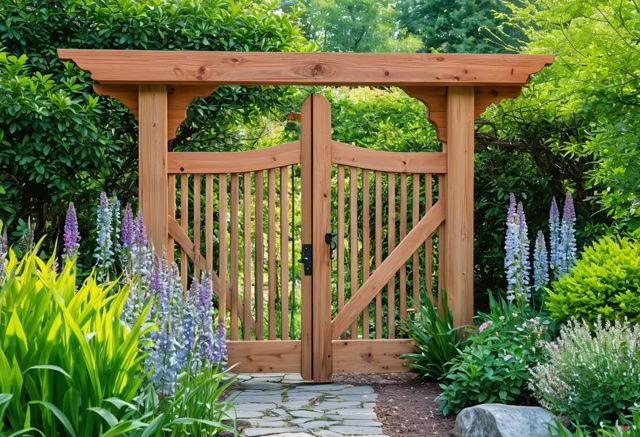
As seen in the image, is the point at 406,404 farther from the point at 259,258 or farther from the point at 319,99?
the point at 319,99

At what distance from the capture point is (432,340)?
21.9 feet

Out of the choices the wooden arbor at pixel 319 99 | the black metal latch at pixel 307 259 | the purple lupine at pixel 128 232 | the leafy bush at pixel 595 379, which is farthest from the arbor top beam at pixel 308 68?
the leafy bush at pixel 595 379

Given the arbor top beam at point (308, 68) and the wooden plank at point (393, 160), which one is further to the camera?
the wooden plank at point (393, 160)

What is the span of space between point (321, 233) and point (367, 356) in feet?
3.34

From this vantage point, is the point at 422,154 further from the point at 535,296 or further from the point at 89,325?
the point at 89,325

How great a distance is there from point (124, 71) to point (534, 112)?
3.91 meters

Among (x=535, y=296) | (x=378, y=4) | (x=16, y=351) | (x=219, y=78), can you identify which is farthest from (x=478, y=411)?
(x=378, y=4)

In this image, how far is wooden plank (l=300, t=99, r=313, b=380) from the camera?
A: 22.3 feet

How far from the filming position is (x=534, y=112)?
8.31m

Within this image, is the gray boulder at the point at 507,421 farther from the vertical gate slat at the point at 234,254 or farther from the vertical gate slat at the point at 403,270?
the vertical gate slat at the point at 234,254

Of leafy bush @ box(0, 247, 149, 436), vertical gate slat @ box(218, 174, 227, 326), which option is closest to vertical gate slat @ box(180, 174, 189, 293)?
vertical gate slat @ box(218, 174, 227, 326)

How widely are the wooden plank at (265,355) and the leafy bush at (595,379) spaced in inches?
93.4

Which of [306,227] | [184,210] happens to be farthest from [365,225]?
[184,210]

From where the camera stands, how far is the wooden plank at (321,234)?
678cm
